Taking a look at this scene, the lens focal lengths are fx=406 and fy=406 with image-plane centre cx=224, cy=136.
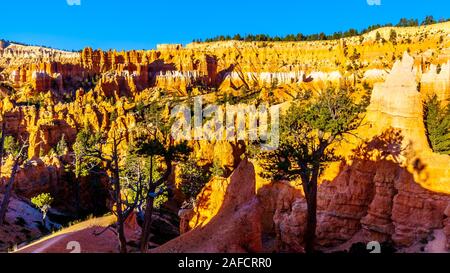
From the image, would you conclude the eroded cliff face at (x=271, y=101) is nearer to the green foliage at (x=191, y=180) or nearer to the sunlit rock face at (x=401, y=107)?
the sunlit rock face at (x=401, y=107)

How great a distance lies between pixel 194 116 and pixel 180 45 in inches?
2979

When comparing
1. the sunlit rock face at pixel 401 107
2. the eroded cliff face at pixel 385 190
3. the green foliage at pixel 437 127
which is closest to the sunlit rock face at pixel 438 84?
the green foliage at pixel 437 127

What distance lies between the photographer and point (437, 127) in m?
29.8

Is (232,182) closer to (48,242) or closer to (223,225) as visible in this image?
(223,225)

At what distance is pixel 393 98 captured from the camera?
22.2 m

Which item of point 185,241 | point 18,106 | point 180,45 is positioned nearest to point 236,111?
point 18,106

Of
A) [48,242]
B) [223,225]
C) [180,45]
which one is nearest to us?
[223,225]

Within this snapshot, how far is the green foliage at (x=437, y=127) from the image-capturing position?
28198 mm

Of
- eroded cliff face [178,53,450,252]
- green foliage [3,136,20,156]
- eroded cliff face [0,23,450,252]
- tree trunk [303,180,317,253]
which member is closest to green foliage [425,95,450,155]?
eroded cliff face [0,23,450,252]

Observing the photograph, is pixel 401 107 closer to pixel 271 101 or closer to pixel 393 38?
pixel 271 101

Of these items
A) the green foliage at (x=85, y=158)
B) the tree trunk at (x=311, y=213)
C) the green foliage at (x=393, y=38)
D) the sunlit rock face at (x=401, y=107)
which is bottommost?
the tree trunk at (x=311, y=213)

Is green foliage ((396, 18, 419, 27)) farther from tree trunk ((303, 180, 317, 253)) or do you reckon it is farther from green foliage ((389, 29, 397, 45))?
tree trunk ((303, 180, 317, 253))

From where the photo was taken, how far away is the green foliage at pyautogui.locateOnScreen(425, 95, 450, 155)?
28.2 metres

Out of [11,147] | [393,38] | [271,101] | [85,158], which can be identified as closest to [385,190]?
[85,158]
